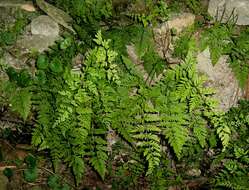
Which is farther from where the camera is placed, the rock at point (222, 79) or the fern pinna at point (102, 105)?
the rock at point (222, 79)

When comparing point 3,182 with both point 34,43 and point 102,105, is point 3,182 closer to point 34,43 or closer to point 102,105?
point 102,105

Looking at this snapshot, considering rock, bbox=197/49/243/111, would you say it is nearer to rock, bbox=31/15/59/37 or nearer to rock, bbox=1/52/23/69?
rock, bbox=31/15/59/37

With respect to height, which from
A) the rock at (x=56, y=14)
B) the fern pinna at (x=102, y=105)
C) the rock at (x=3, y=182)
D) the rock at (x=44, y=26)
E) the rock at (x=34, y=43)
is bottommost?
the rock at (x=3, y=182)

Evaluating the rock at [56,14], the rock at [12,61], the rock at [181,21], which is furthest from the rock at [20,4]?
the rock at [181,21]

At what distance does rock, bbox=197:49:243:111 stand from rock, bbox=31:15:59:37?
1679 millimetres

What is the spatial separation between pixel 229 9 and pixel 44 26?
Answer: 6.75ft

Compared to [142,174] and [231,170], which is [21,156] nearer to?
[142,174]

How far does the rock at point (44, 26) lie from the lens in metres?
4.18

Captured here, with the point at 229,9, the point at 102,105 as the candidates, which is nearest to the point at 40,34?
the point at 102,105

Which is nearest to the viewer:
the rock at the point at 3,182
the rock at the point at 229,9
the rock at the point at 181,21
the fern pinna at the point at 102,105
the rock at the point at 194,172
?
the fern pinna at the point at 102,105

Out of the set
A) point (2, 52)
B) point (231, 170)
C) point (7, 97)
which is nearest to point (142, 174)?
point (231, 170)

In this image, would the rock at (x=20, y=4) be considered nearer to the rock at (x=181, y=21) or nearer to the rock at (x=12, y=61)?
the rock at (x=12, y=61)

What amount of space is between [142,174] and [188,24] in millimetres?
1845

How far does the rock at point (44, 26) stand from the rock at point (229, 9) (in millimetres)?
1760
